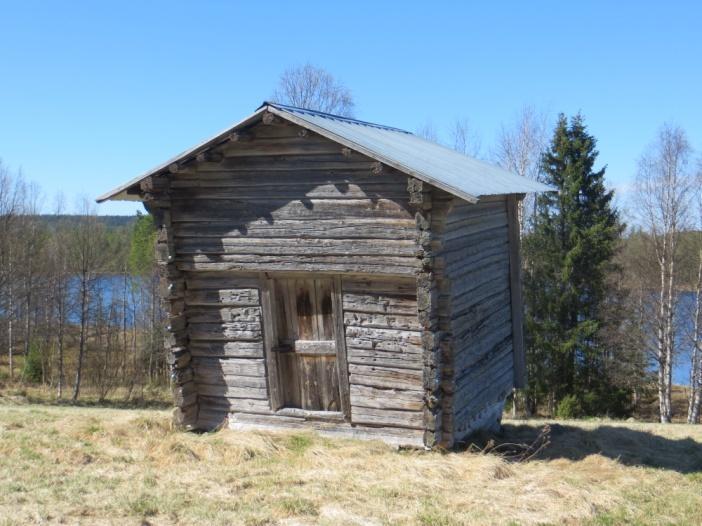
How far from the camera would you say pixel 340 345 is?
9680mm

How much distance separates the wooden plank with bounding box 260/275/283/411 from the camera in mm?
10000

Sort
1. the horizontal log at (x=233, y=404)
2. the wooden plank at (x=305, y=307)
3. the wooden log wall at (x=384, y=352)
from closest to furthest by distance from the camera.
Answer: the wooden log wall at (x=384, y=352) → the wooden plank at (x=305, y=307) → the horizontal log at (x=233, y=404)

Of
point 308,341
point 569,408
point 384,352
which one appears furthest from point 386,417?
point 569,408

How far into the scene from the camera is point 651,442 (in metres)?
12.1

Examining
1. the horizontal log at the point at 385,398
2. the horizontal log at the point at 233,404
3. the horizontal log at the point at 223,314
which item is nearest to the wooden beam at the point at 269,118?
the horizontal log at the point at 223,314

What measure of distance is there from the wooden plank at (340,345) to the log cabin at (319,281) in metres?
0.03

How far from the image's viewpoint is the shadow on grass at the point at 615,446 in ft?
34.0

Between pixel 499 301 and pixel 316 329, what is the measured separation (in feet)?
12.7

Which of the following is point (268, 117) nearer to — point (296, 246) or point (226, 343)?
point (296, 246)

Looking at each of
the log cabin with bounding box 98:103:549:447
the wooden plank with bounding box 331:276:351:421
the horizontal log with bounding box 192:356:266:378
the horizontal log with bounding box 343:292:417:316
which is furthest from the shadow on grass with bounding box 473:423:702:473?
the horizontal log with bounding box 192:356:266:378

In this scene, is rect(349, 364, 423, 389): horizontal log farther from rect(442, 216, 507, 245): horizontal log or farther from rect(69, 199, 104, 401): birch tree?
rect(69, 199, 104, 401): birch tree

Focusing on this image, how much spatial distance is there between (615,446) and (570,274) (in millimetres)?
18743

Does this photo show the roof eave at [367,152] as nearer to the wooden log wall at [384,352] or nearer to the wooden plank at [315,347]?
the wooden log wall at [384,352]

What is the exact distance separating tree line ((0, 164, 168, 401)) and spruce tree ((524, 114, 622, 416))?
742 inches
